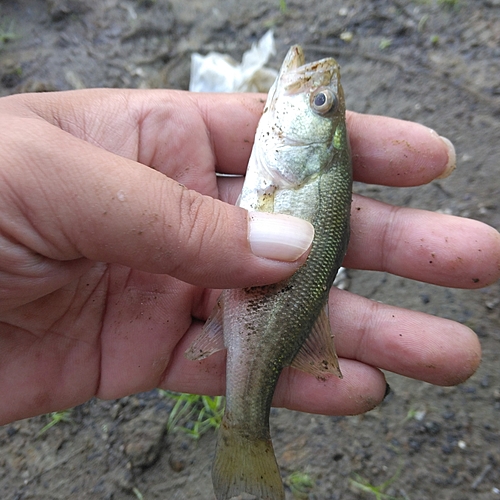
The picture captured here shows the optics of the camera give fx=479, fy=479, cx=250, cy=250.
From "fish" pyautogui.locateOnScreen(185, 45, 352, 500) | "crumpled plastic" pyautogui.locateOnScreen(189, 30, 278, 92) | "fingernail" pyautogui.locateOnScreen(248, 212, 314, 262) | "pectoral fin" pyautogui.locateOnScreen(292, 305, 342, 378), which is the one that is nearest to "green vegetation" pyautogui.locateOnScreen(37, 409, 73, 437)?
"fish" pyautogui.locateOnScreen(185, 45, 352, 500)

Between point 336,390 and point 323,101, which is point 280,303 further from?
point 323,101

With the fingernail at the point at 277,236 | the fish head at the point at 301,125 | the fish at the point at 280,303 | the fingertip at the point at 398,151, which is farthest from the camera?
the fingertip at the point at 398,151

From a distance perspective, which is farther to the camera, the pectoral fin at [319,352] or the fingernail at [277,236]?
the pectoral fin at [319,352]

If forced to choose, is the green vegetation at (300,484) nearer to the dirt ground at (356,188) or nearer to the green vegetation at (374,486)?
the dirt ground at (356,188)

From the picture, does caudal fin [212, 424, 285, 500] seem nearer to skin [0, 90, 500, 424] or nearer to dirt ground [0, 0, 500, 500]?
skin [0, 90, 500, 424]

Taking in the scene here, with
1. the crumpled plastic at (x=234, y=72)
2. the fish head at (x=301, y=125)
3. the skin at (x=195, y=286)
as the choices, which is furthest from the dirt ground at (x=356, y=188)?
the fish head at (x=301, y=125)

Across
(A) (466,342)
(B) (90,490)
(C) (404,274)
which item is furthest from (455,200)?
(B) (90,490)

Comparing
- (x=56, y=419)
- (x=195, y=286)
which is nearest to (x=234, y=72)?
(x=195, y=286)
